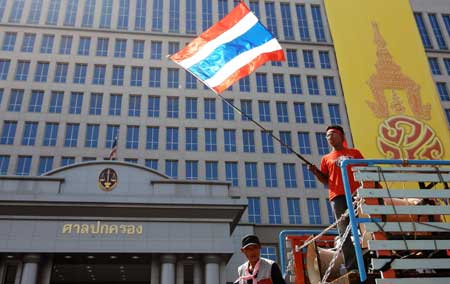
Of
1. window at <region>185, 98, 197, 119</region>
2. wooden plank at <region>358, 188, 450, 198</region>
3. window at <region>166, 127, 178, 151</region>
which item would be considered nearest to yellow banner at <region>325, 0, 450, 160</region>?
wooden plank at <region>358, 188, 450, 198</region>

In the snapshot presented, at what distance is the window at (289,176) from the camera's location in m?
40.1

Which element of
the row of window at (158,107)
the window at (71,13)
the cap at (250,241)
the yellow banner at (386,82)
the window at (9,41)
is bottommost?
the cap at (250,241)

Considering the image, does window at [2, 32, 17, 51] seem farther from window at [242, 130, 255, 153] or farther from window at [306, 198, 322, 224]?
window at [306, 198, 322, 224]

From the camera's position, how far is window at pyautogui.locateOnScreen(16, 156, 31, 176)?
3747 centimetres

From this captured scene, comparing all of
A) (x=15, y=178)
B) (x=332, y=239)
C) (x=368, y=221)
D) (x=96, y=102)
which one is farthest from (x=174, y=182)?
(x=368, y=221)

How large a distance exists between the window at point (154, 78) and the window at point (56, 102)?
339 inches

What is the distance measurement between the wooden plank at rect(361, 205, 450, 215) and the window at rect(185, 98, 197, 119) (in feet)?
124

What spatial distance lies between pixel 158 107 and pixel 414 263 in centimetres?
3888

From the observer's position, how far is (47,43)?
143 ft

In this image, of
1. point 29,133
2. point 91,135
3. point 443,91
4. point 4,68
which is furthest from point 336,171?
point 443,91

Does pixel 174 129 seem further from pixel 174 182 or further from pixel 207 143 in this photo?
pixel 174 182

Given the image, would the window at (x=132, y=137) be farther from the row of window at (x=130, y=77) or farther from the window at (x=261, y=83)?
the window at (x=261, y=83)

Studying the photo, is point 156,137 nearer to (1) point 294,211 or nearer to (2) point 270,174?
(2) point 270,174

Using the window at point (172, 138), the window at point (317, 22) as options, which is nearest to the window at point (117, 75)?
the window at point (172, 138)
